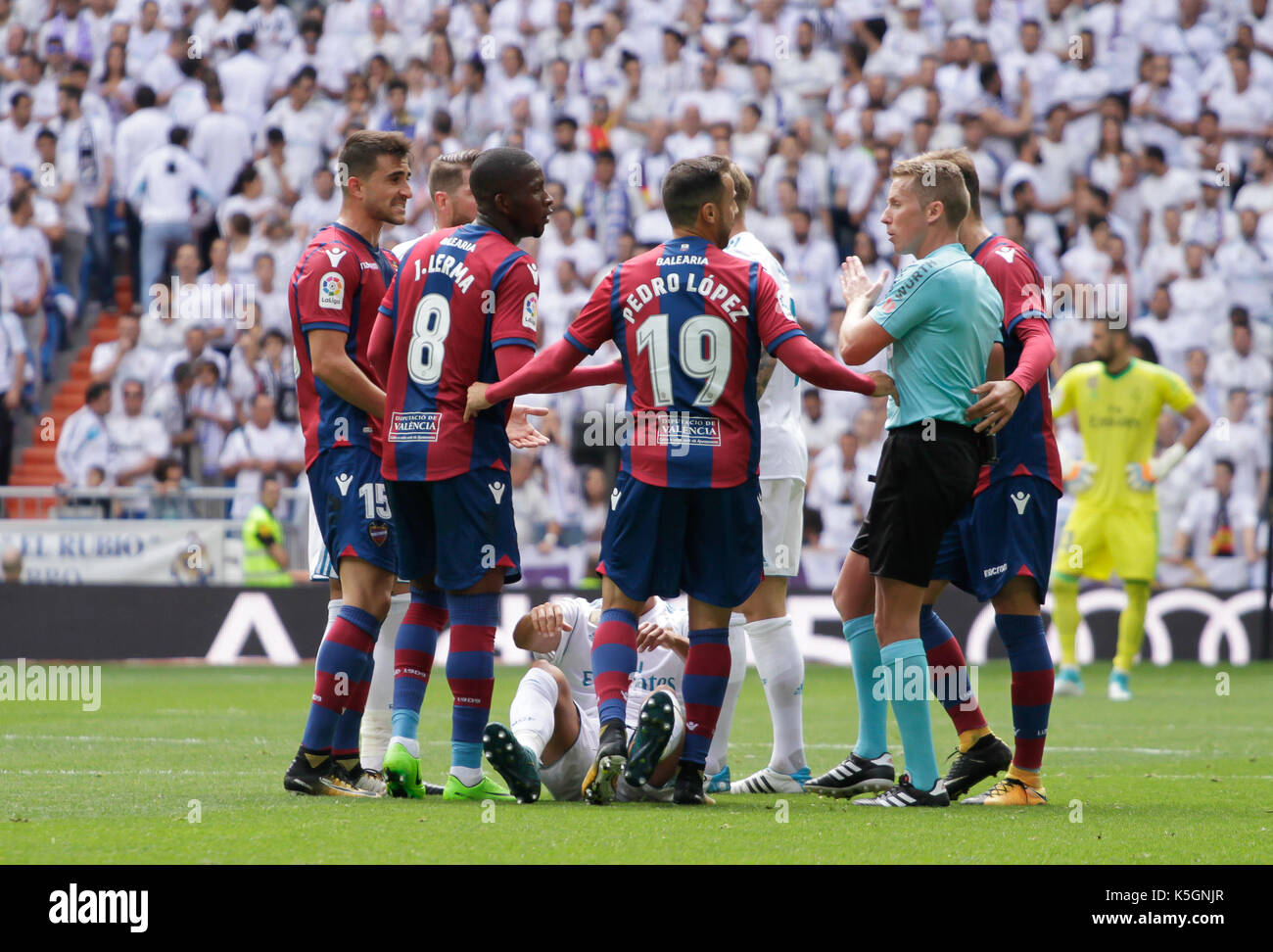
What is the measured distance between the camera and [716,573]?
5773mm

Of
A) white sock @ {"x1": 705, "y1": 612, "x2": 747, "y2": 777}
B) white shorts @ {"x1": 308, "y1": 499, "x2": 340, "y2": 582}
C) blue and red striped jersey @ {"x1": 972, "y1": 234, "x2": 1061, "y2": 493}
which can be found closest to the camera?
blue and red striped jersey @ {"x1": 972, "y1": 234, "x2": 1061, "y2": 493}

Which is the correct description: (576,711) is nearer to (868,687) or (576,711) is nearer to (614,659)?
(614,659)

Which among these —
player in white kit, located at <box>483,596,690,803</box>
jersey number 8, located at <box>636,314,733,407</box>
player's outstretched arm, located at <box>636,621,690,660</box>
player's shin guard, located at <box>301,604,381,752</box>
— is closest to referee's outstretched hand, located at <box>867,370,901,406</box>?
jersey number 8, located at <box>636,314,733,407</box>

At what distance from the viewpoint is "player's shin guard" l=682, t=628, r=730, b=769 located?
5.84 m

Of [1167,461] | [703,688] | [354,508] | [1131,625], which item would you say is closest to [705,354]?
[703,688]

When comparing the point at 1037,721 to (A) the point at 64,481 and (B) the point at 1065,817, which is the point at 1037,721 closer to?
(B) the point at 1065,817

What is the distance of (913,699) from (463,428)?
6.04ft

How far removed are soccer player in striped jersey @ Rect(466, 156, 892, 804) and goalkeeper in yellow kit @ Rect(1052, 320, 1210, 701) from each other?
6.37 metres

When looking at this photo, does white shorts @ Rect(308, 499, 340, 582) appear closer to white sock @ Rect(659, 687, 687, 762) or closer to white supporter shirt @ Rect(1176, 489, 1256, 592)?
white sock @ Rect(659, 687, 687, 762)

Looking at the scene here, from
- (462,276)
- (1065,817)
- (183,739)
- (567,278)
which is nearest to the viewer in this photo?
(1065,817)

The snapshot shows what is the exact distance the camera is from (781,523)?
704 cm

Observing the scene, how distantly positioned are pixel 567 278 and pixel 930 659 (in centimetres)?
1098

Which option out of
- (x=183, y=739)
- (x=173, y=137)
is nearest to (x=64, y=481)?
(x=173, y=137)

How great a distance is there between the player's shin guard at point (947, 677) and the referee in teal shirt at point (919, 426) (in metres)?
0.54
